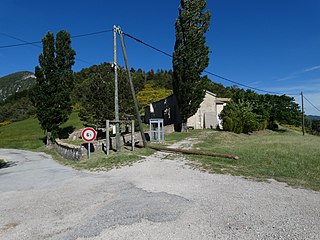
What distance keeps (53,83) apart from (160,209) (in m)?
25.4

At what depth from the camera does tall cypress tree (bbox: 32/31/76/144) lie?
26625 mm

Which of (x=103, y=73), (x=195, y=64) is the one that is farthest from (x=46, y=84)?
(x=195, y=64)

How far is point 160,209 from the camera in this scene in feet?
16.6

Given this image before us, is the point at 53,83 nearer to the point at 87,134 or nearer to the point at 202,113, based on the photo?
the point at 87,134

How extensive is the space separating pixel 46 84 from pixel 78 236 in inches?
1005

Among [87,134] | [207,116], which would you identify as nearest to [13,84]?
[207,116]

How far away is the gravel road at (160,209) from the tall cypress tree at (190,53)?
1761cm

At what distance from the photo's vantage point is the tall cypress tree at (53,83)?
2662 centimetres

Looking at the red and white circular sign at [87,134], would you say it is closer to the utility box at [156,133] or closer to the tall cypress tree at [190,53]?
the utility box at [156,133]

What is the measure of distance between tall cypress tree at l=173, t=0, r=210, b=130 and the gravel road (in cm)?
1761

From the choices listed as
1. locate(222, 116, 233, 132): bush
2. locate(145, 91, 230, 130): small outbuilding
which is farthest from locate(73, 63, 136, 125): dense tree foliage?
locate(222, 116, 233, 132): bush

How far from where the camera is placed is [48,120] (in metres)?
26.7

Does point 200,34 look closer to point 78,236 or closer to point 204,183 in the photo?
A: point 204,183

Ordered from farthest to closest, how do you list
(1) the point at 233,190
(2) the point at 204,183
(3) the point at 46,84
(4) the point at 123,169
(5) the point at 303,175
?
(3) the point at 46,84, (4) the point at 123,169, (5) the point at 303,175, (2) the point at 204,183, (1) the point at 233,190
